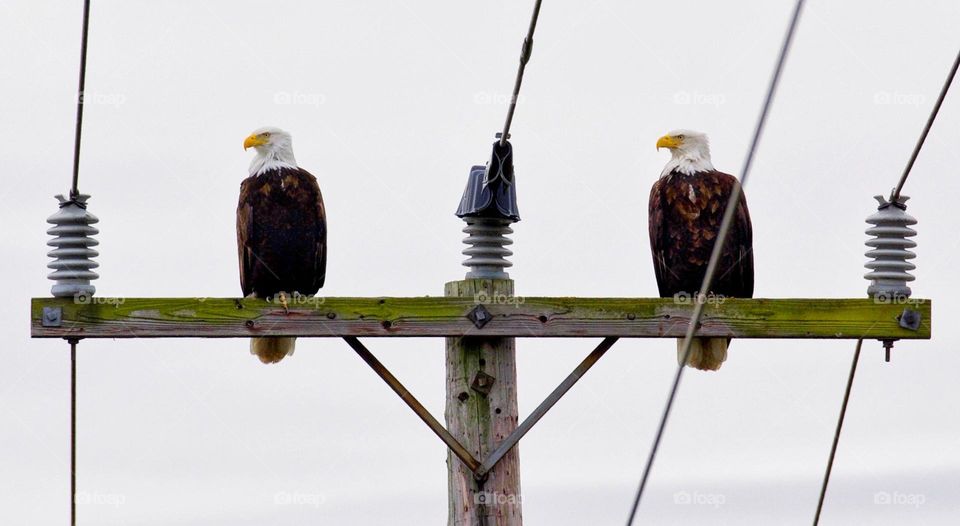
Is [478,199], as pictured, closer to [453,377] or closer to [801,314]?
[453,377]

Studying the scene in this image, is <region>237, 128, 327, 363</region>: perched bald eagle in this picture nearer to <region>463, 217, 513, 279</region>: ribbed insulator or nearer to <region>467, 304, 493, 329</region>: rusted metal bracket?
<region>463, 217, 513, 279</region>: ribbed insulator

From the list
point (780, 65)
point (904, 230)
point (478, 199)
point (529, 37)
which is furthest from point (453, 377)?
point (780, 65)

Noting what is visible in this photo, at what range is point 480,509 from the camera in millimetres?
5562

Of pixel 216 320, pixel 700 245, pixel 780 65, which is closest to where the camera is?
pixel 780 65

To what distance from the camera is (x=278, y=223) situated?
24.2 feet

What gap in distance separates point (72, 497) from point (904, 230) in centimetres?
323

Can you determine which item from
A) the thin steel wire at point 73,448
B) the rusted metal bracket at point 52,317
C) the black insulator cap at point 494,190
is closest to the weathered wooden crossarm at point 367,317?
the rusted metal bracket at point 52,317

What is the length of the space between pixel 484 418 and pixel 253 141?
7.96ft

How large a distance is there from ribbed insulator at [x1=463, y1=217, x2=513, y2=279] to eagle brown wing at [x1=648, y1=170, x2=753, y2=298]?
161cm

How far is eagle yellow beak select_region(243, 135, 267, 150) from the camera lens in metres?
7.45

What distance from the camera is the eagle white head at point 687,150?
7.46m
